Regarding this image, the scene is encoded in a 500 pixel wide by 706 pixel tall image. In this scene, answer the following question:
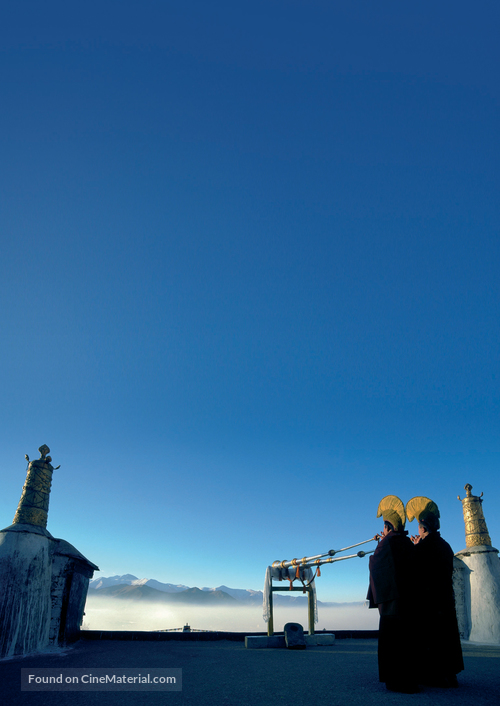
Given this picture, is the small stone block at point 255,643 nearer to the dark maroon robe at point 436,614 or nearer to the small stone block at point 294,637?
the small stone block at point 294,637

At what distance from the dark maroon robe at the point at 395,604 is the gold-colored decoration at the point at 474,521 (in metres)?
13.0

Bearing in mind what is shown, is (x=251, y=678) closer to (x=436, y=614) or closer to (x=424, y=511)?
(x=436, y=614)

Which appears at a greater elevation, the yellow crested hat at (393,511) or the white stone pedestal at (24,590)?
the yellow crested hat at (393,511)

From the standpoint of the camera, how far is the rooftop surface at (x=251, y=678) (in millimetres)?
5227

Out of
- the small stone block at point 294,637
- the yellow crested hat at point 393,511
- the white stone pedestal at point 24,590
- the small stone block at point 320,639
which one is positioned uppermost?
the yellow crested hat at point 393,511

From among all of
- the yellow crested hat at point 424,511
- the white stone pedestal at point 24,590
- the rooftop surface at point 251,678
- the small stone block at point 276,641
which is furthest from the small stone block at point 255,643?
the yellow crested hat at point 424,511

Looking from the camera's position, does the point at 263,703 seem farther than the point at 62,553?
No

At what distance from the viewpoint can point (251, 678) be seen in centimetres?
688

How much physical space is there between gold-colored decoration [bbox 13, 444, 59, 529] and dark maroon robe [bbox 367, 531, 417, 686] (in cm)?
1168

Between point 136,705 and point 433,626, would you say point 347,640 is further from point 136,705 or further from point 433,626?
point 136,705

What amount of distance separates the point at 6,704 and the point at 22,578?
7.31 m

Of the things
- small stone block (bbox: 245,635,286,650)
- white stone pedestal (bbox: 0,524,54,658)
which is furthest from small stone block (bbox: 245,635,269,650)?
white stone pedestal (bbox: 0,524,54,658)

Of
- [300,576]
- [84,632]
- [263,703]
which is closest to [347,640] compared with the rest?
[300,576]

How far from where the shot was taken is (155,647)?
11.8 meters
